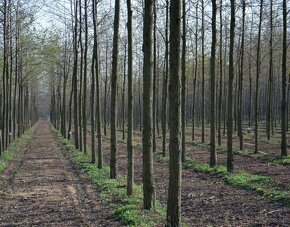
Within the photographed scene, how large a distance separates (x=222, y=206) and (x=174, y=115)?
375 cm

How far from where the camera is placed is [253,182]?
11.4 meters

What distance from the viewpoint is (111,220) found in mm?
7824

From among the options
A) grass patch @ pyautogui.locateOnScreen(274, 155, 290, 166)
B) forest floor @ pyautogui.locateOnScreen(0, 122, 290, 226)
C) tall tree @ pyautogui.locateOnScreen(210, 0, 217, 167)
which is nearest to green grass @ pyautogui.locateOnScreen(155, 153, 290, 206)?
forest floor @ pyautogui.locateOnScreen(0, 122, 290, 226)

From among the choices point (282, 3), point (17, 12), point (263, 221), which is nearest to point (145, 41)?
point (263, 221)

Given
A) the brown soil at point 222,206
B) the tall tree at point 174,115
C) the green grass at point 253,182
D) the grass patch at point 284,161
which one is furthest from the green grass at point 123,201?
the grass patch at point 284,161

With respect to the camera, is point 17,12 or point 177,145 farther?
point 17,12

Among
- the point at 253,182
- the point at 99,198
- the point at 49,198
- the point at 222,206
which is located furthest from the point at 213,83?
the point at 49,198

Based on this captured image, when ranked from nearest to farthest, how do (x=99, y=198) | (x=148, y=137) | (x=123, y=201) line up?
(x=148, y=137), (x=123, y=201), (x=99, y=198)

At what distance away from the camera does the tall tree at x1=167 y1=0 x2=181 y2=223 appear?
19.9ft

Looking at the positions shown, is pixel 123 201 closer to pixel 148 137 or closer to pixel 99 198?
pixel 99 198

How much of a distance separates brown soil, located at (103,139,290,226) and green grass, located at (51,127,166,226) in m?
0.67

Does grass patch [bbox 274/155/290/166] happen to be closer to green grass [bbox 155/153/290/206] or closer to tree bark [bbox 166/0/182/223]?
green grass [bbox 155/153/290/206]

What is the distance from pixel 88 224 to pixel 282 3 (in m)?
13.4

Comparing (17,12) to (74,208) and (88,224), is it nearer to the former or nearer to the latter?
(74,208)
